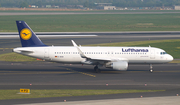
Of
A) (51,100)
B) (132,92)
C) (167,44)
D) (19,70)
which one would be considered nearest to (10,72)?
(19,70)

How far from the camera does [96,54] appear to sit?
41375mm

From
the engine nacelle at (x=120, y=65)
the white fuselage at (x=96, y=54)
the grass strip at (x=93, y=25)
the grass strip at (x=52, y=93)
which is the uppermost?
the grass strip at (x=93, y=25)

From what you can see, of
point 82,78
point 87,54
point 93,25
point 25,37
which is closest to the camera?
point 82,78

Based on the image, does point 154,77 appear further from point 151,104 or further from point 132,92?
point 151,104

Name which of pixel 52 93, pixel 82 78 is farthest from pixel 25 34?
pixel 52 93

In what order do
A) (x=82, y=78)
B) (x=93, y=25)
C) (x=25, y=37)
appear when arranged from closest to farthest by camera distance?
(x=82, y=78), (x=25, y=37), (x=93, y=25)

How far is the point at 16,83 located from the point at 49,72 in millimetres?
8151

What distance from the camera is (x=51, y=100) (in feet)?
84.1

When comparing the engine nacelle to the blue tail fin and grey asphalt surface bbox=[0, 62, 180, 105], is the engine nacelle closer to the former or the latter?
grey asphalt surface bbox=[0, 62, 180, 105]

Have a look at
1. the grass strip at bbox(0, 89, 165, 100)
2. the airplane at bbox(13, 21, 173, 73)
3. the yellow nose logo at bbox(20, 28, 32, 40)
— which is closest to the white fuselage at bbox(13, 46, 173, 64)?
the airplane at bbox(13, 21, 173, 73)

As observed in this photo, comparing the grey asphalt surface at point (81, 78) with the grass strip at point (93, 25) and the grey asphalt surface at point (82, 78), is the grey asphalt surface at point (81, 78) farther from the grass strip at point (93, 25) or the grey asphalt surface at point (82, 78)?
the grass strip at point (93, 25)

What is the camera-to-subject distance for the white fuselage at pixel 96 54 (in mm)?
41062

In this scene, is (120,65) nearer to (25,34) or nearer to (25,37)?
(25,37)

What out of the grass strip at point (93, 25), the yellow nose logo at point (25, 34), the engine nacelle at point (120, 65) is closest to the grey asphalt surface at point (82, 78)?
the engine nacelle at point (120, 65)
